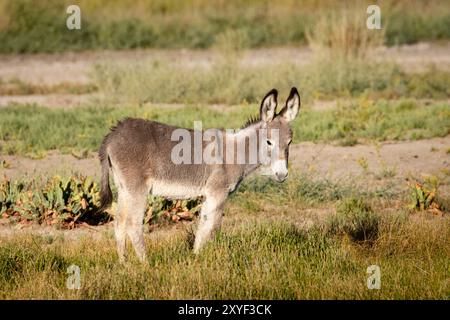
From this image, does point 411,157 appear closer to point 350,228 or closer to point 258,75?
point 350,228

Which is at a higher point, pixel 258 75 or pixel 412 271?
pixel 258 75

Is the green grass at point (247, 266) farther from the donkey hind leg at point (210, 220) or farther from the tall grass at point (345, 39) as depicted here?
the tall grass at point (345, 39)

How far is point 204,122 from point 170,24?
45.0 ft

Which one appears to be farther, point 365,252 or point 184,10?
point 184,10

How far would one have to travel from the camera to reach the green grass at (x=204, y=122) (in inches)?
550

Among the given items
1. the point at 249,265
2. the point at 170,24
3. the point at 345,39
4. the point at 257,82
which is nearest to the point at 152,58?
the point at 170,24

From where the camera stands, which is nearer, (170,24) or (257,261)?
(257,261)

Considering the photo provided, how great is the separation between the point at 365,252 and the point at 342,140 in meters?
5.72

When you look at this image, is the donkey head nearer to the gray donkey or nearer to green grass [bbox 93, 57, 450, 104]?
the gray donkey

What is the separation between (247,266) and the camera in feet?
26.0

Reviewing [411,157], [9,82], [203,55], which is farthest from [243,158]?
[203,55]

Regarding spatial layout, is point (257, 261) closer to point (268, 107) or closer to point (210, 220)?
point (210, 220)

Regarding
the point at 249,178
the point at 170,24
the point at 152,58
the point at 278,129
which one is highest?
the point at 170,24

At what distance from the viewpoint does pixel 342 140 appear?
14.2 metres
